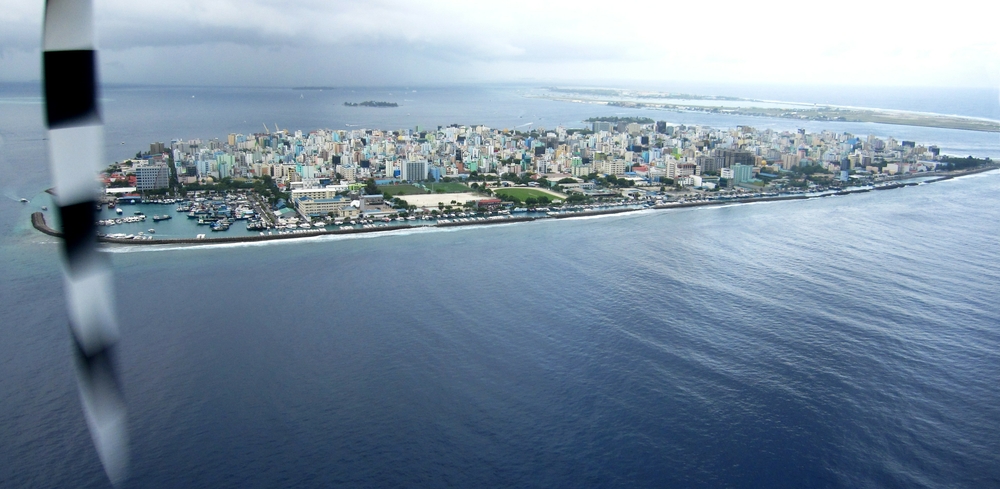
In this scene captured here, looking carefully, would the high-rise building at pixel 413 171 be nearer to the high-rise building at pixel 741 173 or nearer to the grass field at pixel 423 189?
the grass field at pixel 423 189

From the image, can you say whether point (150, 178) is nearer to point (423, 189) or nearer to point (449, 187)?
point (423, 189)

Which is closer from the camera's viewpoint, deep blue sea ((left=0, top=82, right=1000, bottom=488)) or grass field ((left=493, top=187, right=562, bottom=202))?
deep blue sea ((left=0, top=82, right=1000, bottom=488))

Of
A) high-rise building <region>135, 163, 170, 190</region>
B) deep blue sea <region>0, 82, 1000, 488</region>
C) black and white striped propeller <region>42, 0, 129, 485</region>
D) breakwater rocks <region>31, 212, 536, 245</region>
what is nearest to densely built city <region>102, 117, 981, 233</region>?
high-rise building <region>135, 163, 170, 190</region>

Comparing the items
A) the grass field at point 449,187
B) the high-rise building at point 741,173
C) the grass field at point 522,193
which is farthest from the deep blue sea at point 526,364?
the high-rise building at point 741,173

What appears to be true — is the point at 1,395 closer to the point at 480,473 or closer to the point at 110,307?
the point at 480,473

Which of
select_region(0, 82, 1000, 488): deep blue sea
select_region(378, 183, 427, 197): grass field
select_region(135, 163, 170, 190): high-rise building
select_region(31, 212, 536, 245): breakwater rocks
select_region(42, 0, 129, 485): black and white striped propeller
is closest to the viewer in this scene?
select_region(42, 0, 129, 485): black and white striped propeller

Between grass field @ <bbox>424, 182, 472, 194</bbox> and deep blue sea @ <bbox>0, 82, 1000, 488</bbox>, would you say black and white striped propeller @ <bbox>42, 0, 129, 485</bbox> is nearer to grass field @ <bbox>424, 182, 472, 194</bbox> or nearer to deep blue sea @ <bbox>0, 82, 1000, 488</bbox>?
deep blue sea @ <bbox>0, 82, 1000, 488</bbox>
